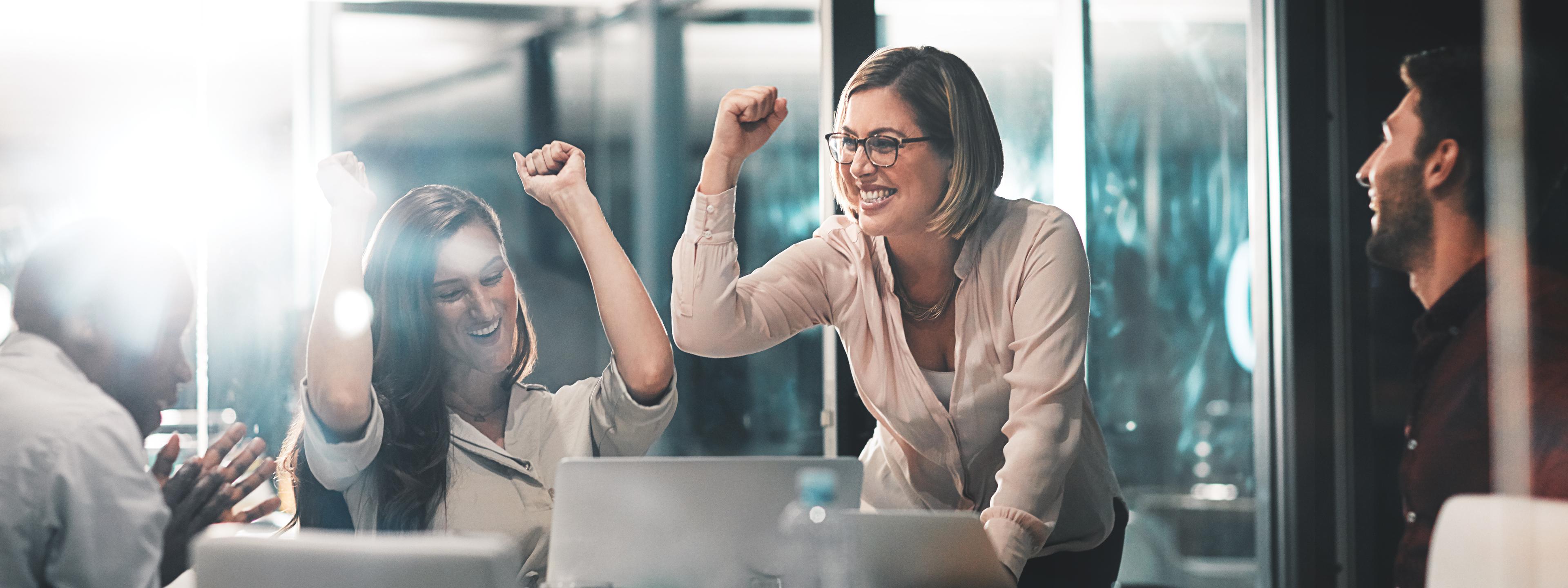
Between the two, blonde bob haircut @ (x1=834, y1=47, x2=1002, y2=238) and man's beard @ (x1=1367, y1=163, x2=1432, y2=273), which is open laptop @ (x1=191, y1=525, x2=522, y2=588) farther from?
man's beard @ (x1=1367, y1=163, x2=1432, y2=273)

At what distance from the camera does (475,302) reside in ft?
8.46

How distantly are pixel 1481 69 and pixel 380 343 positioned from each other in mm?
2669

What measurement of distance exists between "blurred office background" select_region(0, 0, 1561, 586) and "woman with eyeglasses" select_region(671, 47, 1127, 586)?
100mm

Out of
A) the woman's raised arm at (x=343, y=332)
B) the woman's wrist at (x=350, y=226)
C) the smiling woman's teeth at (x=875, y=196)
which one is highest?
the smiling woman's teeth at (x=875, y=196)

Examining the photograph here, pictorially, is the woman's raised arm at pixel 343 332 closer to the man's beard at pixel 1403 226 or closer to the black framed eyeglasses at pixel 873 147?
the black framed eyeglasses at pixel 873 147

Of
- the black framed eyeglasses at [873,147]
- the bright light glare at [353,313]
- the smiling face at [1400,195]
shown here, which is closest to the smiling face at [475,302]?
the bright light glare at [353,313]

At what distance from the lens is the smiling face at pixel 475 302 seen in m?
2.56

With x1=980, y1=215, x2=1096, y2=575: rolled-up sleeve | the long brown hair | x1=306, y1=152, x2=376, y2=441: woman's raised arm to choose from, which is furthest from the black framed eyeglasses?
x1=306, y1=152, x2=376, y2=441: woman's raised arm

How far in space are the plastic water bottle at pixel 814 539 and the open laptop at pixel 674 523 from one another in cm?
2

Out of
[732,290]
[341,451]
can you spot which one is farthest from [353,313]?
[732,290]

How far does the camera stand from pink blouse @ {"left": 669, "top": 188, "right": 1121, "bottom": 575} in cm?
245

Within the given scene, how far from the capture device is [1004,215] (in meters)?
2.57

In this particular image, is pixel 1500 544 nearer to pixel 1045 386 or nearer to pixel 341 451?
pixel 1045 386

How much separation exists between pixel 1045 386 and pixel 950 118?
701mm
